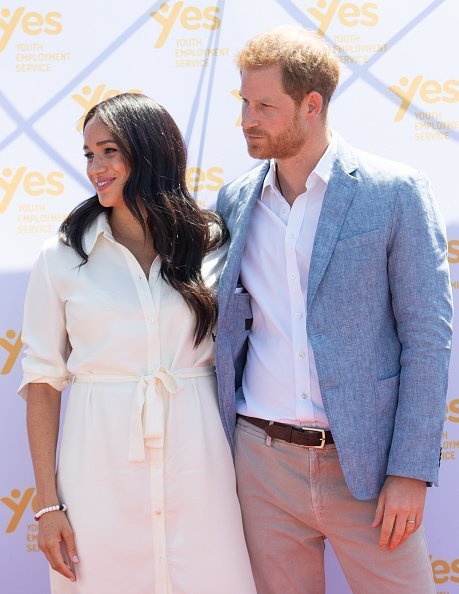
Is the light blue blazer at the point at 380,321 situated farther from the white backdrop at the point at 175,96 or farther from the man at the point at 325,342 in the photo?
the white backdrop at the point at 175,96

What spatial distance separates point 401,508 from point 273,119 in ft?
3.50

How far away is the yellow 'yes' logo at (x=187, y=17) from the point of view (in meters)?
3.01

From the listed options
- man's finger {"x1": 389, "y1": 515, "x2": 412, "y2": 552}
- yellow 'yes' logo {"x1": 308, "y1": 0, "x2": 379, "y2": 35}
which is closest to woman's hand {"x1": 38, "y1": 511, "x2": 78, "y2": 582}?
man's finger {"x1": 389, "y1": 515, "x2": 412, "y2": 552}

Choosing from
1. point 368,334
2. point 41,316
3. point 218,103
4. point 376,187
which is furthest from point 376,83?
point 41,316

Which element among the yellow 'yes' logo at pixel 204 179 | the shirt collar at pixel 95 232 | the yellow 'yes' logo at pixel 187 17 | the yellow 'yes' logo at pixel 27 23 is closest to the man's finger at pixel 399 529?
the shirt collar at pixel 95 232

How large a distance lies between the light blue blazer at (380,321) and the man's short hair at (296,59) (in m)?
0.27

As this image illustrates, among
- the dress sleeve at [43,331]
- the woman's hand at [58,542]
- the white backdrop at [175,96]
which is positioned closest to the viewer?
the woman's hand at [58,542]

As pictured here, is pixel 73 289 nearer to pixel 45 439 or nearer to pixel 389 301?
pixel 45 439

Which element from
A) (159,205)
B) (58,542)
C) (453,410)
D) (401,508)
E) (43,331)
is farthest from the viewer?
(453,410)

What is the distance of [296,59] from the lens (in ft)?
7.27

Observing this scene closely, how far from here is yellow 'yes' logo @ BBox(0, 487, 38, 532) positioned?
302 centimetres

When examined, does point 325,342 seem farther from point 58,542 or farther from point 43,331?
point 58,542

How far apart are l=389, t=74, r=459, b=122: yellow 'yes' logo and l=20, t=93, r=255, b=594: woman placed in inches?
40.6

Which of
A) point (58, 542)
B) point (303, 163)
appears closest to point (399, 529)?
point (58, 542)
